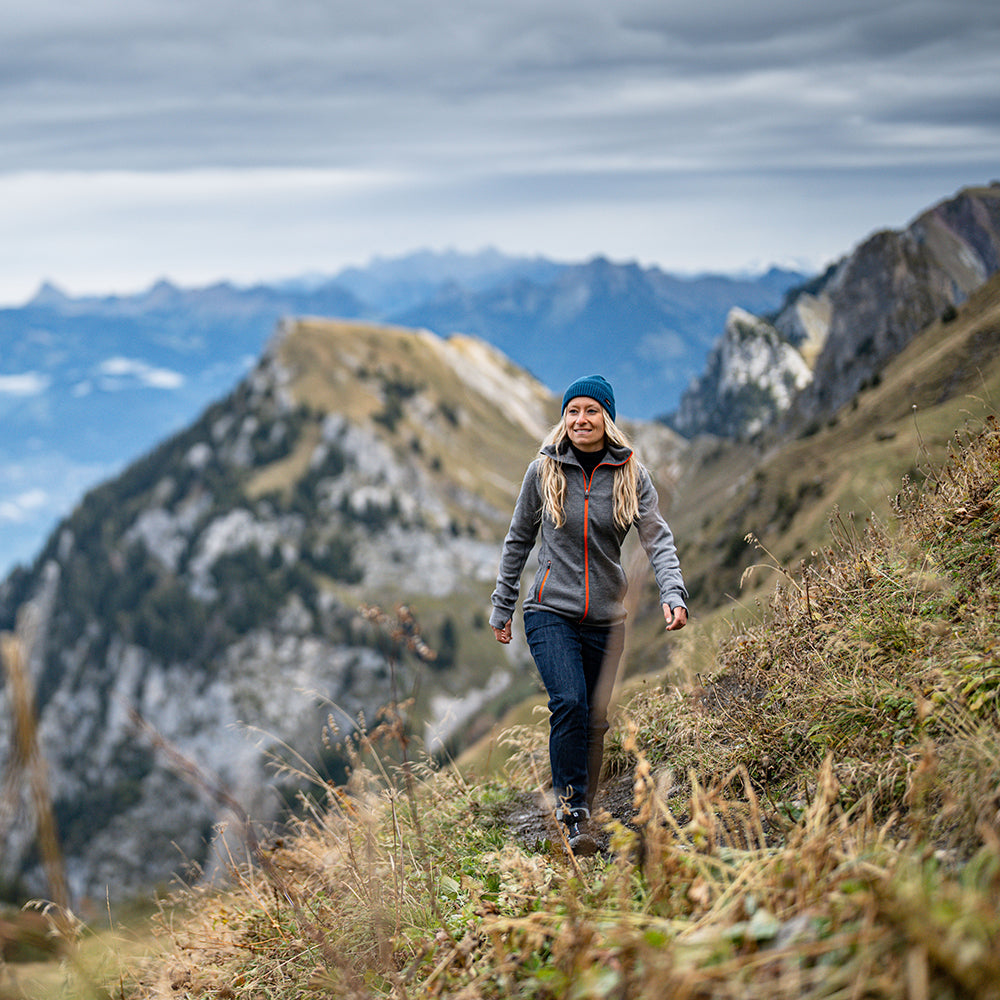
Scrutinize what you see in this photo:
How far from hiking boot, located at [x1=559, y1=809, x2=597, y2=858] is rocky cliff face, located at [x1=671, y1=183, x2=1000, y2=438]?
285 feet

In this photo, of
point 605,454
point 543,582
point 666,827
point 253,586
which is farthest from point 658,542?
point 253,586

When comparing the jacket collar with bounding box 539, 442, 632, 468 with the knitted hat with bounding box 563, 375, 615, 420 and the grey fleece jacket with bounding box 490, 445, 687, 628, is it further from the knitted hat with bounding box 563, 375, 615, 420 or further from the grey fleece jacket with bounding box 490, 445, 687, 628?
the knitted hat with bounding box 563, 375, 615, 420

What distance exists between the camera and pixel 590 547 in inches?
221

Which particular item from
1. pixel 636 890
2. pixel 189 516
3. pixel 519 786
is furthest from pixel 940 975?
pixel 189 516

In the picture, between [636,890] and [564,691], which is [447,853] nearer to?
[564,691]

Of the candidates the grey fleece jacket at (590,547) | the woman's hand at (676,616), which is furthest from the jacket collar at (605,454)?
the woman's hand at (676,616)

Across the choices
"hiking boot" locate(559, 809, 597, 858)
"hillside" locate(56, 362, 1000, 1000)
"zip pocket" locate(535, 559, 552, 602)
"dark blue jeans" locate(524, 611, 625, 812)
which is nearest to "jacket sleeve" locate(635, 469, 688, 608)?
"dark blue jeans" locate(524, 611, 625, 812)

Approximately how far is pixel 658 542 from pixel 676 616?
0.64m

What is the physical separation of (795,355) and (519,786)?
10405 centimetres

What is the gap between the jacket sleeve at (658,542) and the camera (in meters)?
5.47

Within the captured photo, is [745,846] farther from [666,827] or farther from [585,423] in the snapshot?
[585,423]

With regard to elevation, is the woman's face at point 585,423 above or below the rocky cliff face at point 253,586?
above

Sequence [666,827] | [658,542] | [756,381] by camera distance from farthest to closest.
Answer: [756,381], [658,542], [666,827]

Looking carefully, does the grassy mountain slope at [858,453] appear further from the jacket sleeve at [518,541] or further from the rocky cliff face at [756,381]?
the jacket sleeve at [518,541]
